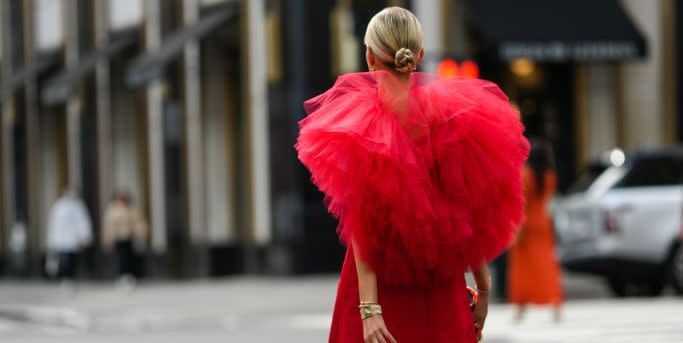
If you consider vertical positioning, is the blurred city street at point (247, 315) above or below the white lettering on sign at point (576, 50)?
below

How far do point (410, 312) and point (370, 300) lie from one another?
17 cm

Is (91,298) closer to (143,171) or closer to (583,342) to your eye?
(143,171)

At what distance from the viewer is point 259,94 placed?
23359 mm

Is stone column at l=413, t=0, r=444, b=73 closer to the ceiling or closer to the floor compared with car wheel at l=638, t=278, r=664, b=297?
closer to the ceiling

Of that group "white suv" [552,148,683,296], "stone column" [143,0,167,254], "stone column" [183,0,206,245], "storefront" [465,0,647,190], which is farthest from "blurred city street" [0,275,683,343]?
"storefront" [465,0,647,190]

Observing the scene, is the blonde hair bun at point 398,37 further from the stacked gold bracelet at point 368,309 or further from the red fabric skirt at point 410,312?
the stacked gold bracelet at point 368,309

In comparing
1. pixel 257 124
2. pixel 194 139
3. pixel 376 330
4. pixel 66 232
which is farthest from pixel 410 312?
pixel 194 139

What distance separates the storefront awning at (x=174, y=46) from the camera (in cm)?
2436

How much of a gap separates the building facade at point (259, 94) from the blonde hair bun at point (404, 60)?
14852 mm

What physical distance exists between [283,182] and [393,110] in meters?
18.4

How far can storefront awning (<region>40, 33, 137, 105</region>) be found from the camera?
91.8 ft

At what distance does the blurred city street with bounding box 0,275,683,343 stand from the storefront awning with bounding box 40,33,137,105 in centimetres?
576

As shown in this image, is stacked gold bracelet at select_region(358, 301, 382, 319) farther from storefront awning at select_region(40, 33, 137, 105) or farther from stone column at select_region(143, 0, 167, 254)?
storefront awning at select_region(40, 33, 137, 105)

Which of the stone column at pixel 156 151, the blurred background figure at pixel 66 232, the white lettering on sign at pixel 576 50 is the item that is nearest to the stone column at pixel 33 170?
the stone column at pixel 156 151
